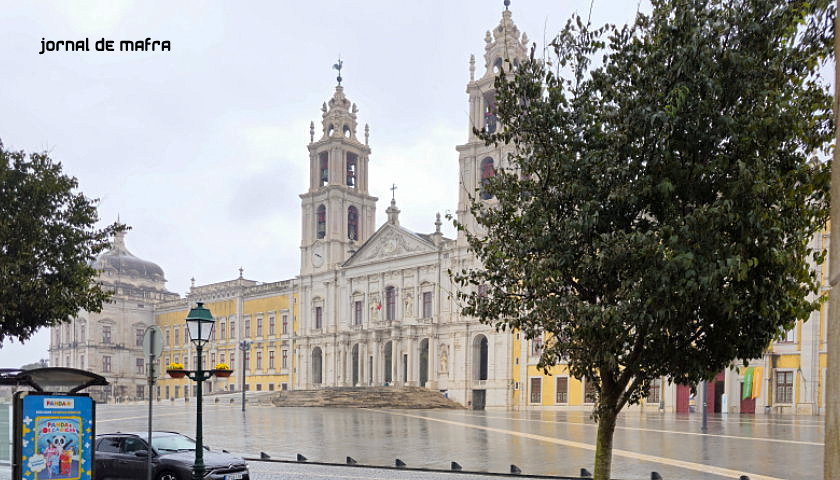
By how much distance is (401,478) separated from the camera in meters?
15.9

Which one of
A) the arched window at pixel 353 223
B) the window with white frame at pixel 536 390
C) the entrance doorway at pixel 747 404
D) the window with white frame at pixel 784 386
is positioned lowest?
the window with white frame at pixel 536 390

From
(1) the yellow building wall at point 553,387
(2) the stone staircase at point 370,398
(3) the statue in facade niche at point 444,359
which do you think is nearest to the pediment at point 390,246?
(3) the statue in facade niche at point 444,359

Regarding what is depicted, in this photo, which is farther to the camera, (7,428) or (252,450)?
(252,450)

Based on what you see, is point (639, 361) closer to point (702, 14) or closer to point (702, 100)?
point (702, 100)

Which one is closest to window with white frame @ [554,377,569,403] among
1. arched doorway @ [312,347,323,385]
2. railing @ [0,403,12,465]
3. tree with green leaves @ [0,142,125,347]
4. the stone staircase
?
the stone staircase

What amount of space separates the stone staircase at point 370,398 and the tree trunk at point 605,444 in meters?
43.4

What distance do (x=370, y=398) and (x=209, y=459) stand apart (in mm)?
40411

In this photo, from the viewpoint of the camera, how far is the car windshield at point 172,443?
1457 cm

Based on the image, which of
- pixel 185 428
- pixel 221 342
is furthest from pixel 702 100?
pixel 221 342

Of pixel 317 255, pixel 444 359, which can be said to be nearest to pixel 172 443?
pixel 444 359

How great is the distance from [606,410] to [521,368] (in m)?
43.1

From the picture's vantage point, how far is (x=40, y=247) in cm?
1734

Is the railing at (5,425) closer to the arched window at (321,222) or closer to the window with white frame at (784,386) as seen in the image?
the window with white frame at (784,386)

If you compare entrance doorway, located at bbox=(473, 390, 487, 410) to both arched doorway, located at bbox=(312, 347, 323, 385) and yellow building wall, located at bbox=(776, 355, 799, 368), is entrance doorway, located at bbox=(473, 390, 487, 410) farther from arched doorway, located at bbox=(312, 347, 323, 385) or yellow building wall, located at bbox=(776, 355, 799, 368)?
yellow building wall, located at bbox=(776, 355, 799, 368)
